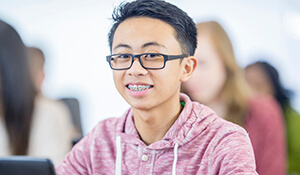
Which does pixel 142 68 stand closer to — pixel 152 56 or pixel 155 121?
pixel 152 56

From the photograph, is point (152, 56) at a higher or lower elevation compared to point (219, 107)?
higher

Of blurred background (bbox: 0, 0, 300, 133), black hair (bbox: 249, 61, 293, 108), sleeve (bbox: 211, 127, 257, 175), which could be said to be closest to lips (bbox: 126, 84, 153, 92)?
sleeve (bbox: 211, 127, 257, 175)

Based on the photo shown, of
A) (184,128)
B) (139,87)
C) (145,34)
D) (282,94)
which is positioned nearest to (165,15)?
(145,34)

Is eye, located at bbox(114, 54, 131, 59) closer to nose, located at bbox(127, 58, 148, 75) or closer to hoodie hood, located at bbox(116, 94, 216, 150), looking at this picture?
nose, located at bbox(127, 58, 148, 75)

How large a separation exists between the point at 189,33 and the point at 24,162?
560 mm

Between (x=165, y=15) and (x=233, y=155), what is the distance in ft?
1.33

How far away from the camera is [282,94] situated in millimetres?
3398

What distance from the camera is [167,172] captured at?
3.68ft

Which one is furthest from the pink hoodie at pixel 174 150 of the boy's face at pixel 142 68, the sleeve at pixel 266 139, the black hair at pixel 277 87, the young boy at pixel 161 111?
the black hair at pixel 277 87

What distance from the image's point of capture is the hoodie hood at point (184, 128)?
1.12 metres

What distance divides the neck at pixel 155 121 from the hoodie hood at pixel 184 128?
0.03m

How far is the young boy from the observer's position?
1.07 metres

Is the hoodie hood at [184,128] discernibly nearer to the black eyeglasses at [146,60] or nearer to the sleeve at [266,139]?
the black eyeglasses at [146,60]

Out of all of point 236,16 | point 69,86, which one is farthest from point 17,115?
point 236,16
